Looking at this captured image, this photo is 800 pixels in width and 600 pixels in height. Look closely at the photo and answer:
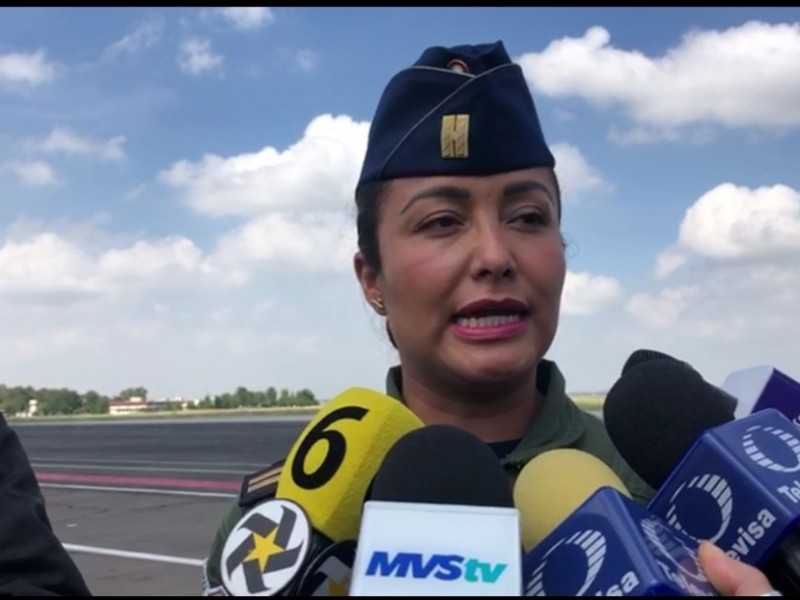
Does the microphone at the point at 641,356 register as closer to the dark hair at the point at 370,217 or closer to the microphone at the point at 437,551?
the dark hair at the point at 370,217

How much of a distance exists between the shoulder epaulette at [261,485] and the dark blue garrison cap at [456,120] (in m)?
0.60

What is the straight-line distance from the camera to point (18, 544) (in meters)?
1.89

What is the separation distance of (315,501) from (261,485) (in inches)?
12.5

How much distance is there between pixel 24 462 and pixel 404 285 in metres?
0.91

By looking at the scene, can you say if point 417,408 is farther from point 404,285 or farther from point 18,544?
point 18,544

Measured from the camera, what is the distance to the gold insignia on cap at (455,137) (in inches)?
70.7

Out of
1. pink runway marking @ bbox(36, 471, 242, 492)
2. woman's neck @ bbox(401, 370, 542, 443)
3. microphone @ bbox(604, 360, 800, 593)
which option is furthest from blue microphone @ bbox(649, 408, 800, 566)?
pink runway marking @ bbox(36, 471, 242, 492)

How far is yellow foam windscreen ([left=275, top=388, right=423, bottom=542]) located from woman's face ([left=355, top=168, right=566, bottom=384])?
19 cm

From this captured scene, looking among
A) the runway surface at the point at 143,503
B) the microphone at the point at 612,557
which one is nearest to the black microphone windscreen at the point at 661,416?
the microphone at the point at 612,557

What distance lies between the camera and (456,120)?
6.07 feet

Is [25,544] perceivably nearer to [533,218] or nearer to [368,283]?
[368,283]

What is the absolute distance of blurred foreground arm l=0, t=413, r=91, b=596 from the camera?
72.3 inches

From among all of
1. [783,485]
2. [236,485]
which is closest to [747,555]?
[783,485]

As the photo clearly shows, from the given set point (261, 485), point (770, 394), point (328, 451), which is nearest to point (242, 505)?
point (261, 485)
